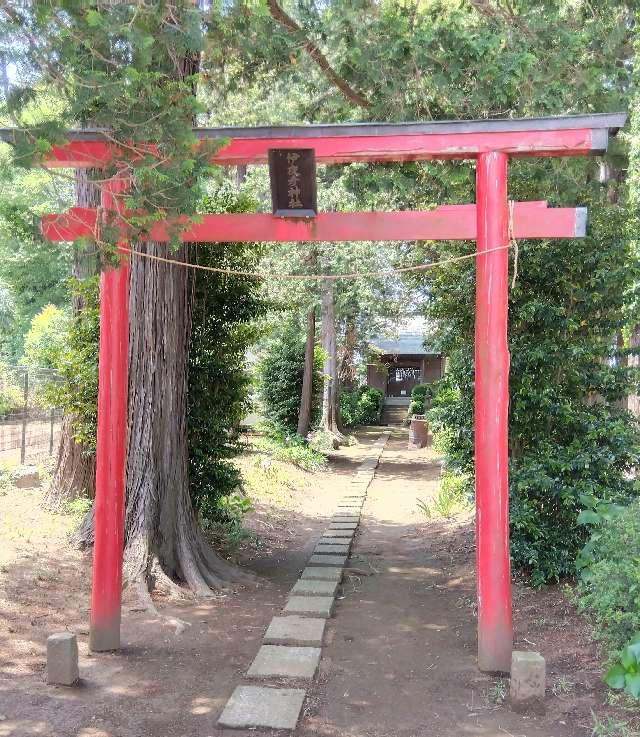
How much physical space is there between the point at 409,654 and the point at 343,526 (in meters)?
5.17

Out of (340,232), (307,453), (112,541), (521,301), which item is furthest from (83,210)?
(307,453)

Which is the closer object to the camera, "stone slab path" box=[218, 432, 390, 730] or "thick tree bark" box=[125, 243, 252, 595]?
"stone slab path" box=[218, 432, 390, 730]

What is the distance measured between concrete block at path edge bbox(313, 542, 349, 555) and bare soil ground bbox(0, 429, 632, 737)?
0.22 m

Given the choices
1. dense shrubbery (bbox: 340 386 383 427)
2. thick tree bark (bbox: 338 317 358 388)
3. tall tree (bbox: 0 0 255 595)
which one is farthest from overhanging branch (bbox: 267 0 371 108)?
dense shrubbery (bbox: 340 386 383 427)

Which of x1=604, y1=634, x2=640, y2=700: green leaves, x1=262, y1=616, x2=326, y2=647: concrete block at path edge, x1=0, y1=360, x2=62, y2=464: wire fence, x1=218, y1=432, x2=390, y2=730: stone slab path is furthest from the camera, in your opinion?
x1=0, y1=360, x2=62, y2=464: wire fence

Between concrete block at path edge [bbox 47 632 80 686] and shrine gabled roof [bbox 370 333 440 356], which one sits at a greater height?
shrine gabled roof [bbox 370 333 440 356]

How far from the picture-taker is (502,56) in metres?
8.04

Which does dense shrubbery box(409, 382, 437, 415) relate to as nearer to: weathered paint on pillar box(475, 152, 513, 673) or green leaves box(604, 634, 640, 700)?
weathered paint on pillar box(475, 152, 513, 673)

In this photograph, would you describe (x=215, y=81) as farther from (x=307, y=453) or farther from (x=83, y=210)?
(x=307, y=453)

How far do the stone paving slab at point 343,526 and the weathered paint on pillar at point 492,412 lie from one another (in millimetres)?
5544

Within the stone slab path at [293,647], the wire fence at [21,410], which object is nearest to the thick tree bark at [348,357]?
the wire fence at [21,410]

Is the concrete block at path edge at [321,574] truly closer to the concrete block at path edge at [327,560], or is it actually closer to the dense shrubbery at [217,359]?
the concrete block at path edge at [327,560]

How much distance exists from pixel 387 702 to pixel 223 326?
5040mm

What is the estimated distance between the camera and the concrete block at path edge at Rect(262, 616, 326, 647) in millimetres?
5543
